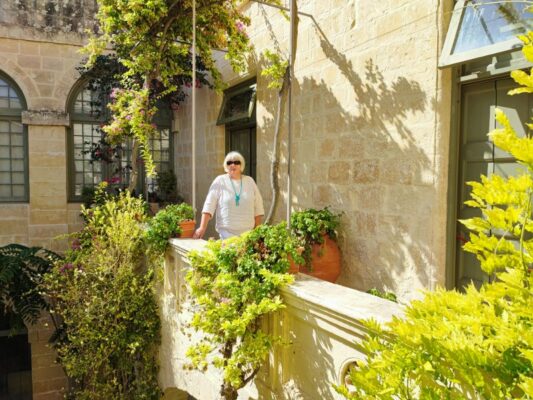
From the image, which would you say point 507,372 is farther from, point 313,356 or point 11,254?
point 11,254

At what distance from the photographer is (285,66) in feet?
15.5

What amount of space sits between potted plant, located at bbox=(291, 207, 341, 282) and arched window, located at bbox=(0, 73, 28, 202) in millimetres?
6246

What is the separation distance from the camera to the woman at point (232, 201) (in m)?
4.21

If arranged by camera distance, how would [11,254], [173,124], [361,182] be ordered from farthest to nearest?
[173,124], [11,254], [361,182]

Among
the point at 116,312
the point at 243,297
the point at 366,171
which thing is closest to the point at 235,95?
the point at 366,171

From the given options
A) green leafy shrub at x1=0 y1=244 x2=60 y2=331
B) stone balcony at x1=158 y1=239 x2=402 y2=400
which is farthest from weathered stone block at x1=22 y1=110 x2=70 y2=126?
stone balcony at x1=158 y1=239 x2=402 y2=400

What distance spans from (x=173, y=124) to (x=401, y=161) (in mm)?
6642

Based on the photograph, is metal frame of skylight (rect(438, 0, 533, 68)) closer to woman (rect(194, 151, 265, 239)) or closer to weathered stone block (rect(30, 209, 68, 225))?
woman (rect(194, 151, 265, 239))

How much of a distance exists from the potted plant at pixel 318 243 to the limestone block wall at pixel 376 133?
0.17 metres

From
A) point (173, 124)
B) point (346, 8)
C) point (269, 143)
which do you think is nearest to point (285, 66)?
point (346, 8)

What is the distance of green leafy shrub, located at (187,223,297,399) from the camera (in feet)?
8.82

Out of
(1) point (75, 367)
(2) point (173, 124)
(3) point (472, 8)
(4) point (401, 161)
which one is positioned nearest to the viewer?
(3) point (472, 8)

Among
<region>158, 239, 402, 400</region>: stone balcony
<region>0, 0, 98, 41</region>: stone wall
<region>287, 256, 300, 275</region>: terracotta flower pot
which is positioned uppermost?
<region>0, 0, 98, 41</region>: stone wall

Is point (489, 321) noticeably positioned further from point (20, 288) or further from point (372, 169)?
point (20, 288)
